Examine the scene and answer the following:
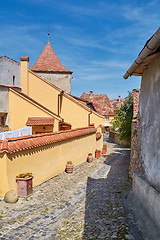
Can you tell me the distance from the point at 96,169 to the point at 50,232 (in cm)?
908

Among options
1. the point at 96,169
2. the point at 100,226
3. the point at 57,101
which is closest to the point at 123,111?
the point at 57,101

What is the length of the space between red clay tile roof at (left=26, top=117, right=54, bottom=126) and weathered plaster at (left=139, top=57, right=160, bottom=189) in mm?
9246

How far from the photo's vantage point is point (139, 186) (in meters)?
6.34

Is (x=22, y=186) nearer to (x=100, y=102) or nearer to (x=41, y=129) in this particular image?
(x=41, y=129)

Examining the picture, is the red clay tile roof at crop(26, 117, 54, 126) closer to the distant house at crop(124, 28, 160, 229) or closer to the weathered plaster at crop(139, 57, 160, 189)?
the distant house at crop(124, 28, 160, 229)

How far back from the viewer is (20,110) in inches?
599

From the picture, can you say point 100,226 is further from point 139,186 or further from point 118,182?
point 118,182

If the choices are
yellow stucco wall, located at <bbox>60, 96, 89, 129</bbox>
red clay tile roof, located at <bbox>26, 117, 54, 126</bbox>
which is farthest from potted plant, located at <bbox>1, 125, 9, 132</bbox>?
yellow stucco wall, located at <bbox>60, 96, 89, 129</bbox>

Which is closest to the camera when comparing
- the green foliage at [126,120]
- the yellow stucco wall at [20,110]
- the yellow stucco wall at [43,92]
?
the yellow stucco wall at [20,110]

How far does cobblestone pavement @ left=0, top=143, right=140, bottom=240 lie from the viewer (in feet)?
18.2

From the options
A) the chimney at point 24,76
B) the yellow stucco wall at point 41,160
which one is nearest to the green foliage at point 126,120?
the yellow stucco wall at point 41,160

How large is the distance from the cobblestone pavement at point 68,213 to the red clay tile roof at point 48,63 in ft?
55.3

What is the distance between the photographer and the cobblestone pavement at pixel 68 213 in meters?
5.54

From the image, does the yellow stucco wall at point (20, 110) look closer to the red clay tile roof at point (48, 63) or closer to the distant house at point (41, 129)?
the distant house at point (41, 129)
